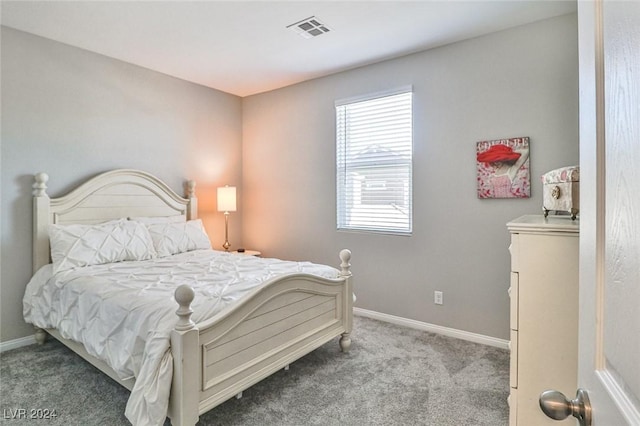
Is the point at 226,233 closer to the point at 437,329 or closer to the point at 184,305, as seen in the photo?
the point at 437,329

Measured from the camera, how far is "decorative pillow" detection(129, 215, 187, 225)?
3.48 metres

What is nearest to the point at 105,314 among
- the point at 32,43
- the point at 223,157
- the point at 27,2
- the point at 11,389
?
the point at 11,389

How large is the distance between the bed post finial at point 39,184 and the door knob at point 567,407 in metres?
3.60

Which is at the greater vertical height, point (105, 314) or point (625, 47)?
point (625, 47)

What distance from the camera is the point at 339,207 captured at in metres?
3.87

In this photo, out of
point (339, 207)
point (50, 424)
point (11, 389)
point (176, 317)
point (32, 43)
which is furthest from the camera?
point (339, 207)

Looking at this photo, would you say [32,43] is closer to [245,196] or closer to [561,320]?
[245,196]

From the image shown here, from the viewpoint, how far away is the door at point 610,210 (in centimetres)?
43

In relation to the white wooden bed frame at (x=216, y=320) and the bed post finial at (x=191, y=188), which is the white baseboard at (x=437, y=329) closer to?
the white wooden bed frame at (x=216, y=320)

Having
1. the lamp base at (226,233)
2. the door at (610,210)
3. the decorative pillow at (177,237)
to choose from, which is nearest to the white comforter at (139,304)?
the decorative pillow at (177,237)

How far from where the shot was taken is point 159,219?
360cm

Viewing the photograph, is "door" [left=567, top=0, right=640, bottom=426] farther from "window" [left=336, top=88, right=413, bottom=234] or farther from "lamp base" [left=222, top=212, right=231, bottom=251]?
"lamp base" [left=222, top=212, right=231, bottom=251]

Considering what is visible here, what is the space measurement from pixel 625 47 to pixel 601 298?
0.38 m

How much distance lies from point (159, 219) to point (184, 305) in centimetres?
225
